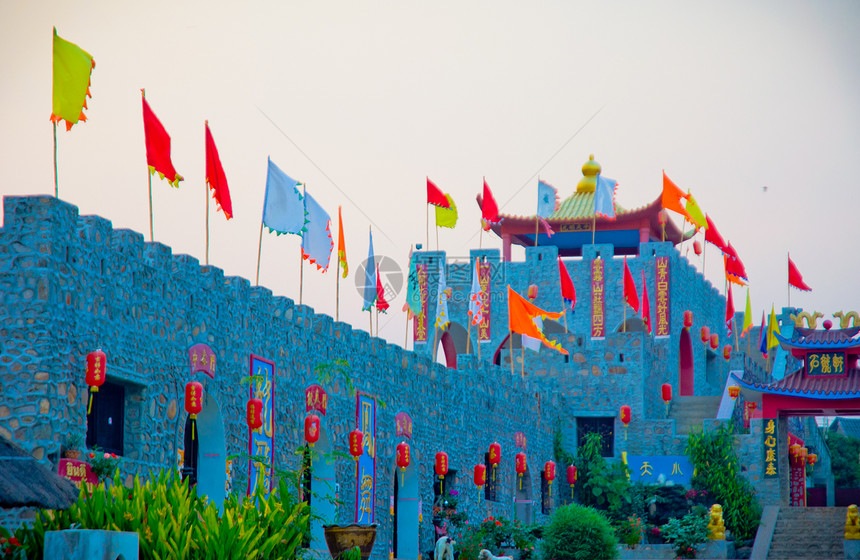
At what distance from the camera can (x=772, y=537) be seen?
26.6 meters

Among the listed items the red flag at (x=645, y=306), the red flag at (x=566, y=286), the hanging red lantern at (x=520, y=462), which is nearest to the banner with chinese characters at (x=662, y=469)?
the hanging red lantern at (x=520, y=462)

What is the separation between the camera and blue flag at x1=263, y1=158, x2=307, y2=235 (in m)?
18.1

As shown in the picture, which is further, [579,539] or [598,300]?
[598,300]

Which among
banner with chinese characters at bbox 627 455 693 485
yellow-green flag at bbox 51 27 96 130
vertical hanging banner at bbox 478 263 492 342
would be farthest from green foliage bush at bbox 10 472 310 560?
vertical hanging banner at bbox 478 263 492 342

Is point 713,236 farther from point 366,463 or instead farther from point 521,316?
point 366,463

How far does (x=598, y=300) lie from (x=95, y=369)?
2476 cm

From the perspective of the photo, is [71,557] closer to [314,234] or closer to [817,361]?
[314,234]

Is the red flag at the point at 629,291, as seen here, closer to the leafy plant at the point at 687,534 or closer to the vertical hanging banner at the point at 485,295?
the vertical hanging banner at the point at 485,295

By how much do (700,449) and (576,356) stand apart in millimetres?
4337

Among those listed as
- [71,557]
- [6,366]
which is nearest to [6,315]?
[6,366]

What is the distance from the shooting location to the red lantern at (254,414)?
52.7 ft

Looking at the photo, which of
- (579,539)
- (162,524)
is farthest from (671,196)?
(162,524)

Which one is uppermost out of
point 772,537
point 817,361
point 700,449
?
point 817,361

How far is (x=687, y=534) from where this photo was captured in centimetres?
2570
